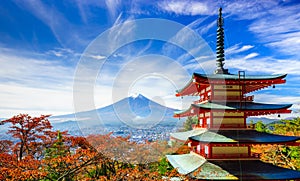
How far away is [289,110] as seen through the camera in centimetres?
1130

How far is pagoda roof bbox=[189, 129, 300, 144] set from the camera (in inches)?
412

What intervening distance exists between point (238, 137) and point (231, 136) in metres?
0.30

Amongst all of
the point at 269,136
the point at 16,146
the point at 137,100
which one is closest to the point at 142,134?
the point at 137,100

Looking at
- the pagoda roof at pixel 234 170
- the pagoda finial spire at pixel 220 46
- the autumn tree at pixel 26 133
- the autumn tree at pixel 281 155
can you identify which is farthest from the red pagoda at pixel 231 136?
the autumn tree at pixel 281 155

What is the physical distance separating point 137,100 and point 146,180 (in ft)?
63.5

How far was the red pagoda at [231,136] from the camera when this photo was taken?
33.6 feet

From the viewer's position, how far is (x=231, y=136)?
10844 mm

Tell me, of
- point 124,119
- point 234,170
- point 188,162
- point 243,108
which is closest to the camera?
point 234,170

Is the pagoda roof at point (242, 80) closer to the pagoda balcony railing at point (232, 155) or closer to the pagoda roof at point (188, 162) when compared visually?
the pagoda balcony railing at point (232, 155)

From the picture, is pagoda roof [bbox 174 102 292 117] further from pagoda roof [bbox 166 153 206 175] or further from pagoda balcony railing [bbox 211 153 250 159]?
pagoda roof [bbox 166 153 206 175]

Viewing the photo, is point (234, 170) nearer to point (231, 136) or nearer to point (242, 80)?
point (231, 136)

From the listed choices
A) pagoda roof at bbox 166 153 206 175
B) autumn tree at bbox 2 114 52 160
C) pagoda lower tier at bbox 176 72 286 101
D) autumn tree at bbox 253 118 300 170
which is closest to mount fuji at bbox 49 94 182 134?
autumn tree at bbox 2 114 52 160

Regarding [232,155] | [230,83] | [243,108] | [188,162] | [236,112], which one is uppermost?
[230,83]

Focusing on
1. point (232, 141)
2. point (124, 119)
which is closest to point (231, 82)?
point (232, 141)
